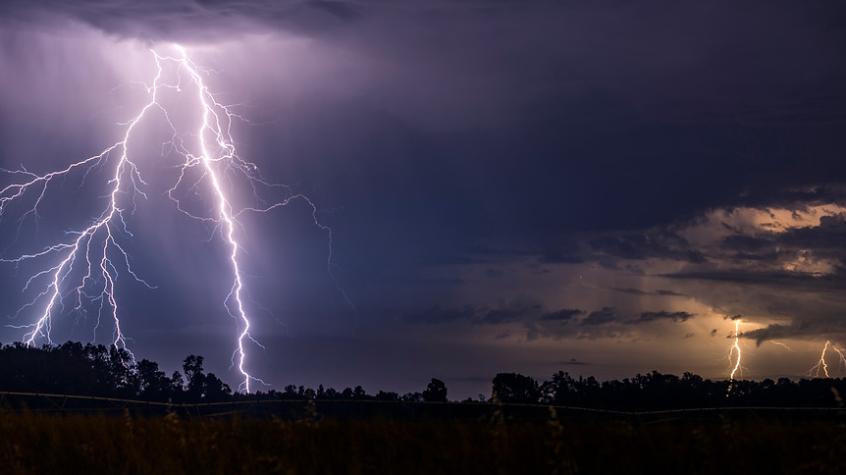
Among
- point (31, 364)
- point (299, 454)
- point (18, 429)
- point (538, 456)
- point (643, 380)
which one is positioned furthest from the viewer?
point (31, 364)

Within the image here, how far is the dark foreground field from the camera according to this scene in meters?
12.0

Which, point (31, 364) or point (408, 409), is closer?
point (408, 409)

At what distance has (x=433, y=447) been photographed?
1285cm

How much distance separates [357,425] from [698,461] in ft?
16.5

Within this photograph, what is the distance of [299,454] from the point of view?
13305mm

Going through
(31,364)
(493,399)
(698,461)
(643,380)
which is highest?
(31,364)

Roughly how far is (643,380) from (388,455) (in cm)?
4621

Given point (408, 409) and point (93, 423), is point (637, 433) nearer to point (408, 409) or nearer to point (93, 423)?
point (408, 409)

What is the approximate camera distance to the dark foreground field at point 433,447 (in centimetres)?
1202

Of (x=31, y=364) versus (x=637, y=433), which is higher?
(x=31, y=364)

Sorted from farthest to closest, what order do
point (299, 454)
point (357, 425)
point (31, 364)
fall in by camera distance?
point (31, 364), point (357, 425), point (299, 454)

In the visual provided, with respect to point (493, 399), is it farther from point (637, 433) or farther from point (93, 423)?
point (93, 423)

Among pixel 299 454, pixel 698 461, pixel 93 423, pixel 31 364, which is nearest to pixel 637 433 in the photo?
pixel 698 461

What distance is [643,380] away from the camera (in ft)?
187
